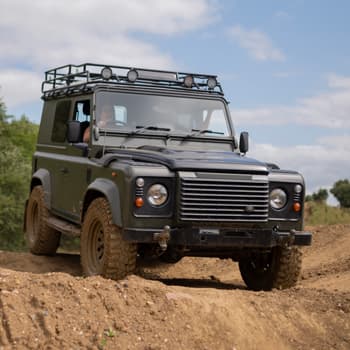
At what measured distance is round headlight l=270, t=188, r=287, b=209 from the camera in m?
7.96

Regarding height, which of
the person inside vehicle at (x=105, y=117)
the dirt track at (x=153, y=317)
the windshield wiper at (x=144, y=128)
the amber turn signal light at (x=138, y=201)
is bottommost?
the dirt track at (x=153, y=317)

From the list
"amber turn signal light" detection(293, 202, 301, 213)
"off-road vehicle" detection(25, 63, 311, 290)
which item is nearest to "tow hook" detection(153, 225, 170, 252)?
"off-road vehicle" detection(25, 63, 311, 290)

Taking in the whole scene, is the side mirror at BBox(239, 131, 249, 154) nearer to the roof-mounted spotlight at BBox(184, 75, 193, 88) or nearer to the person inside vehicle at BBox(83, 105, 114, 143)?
the roof-mounted spotlight at BBox(184, 75, 193, 88)

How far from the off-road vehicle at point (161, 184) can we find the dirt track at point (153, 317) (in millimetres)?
746

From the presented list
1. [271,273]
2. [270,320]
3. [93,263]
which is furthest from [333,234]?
[270,320]

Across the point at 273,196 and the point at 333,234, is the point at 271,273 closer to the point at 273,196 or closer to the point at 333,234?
the point at 273,196

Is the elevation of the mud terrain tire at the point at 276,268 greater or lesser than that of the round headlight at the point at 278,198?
lesser

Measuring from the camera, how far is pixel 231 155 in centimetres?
843

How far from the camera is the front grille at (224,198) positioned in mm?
7434

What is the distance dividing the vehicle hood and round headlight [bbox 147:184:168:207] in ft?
0.75

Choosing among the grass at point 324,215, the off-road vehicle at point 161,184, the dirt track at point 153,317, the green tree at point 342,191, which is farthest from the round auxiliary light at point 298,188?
the green tree at point 342,191

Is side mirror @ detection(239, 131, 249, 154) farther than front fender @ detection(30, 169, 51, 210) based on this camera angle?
No

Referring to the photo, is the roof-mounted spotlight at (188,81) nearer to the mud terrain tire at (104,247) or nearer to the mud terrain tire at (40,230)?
the mud terrain tire at (104,247)

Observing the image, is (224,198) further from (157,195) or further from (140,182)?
(140,182)
